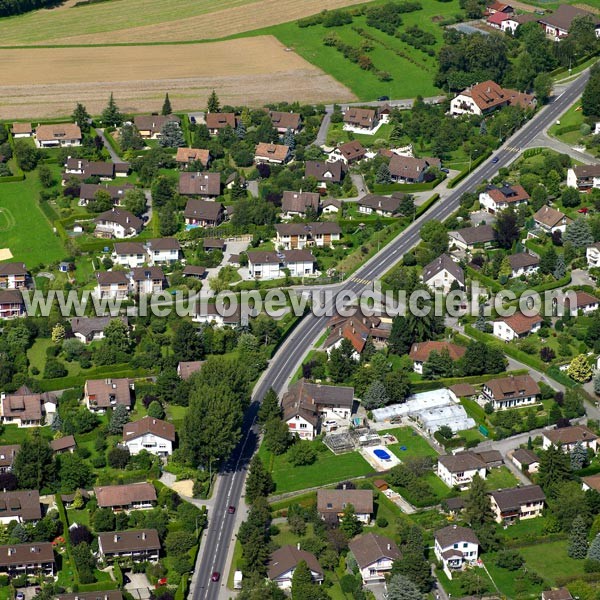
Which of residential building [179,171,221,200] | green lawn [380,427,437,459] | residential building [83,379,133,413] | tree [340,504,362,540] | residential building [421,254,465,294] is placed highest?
residential building [179,171,221,200]

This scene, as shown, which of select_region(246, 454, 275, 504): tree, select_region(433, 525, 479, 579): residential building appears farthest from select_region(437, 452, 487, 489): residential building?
select_region(246, 454, 275, 504): tree

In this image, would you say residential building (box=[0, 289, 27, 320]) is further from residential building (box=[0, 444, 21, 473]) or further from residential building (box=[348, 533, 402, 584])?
residential building (box=[348, 533, 402, 584])

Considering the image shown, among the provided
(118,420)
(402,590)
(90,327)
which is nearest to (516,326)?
(118,420)

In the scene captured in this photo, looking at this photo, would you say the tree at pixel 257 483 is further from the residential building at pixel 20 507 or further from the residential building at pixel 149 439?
the residential building at pixel 20 507

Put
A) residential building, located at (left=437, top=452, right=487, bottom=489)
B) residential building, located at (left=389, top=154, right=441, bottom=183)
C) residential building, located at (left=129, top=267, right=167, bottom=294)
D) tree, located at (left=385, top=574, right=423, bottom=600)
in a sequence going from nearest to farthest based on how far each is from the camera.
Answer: tree, located at (left=385, top=574, right=423, bottom=600), residential building, located at (left=437, top=452, right=487, bottom=489), residential building, located at (left=129, top=267, right=167, bottom=294), residential building, located at (left=389, top=154, right=441, bottom=183)

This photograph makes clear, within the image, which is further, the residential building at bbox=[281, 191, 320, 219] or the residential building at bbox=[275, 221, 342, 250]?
the residential building at bbox=[281, 191, 320, 219]

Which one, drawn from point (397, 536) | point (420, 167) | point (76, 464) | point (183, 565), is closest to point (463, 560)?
point (397, 536)

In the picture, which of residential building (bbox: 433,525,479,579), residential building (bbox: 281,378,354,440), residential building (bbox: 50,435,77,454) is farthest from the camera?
residential building (bbox: 281,378,354,440)
